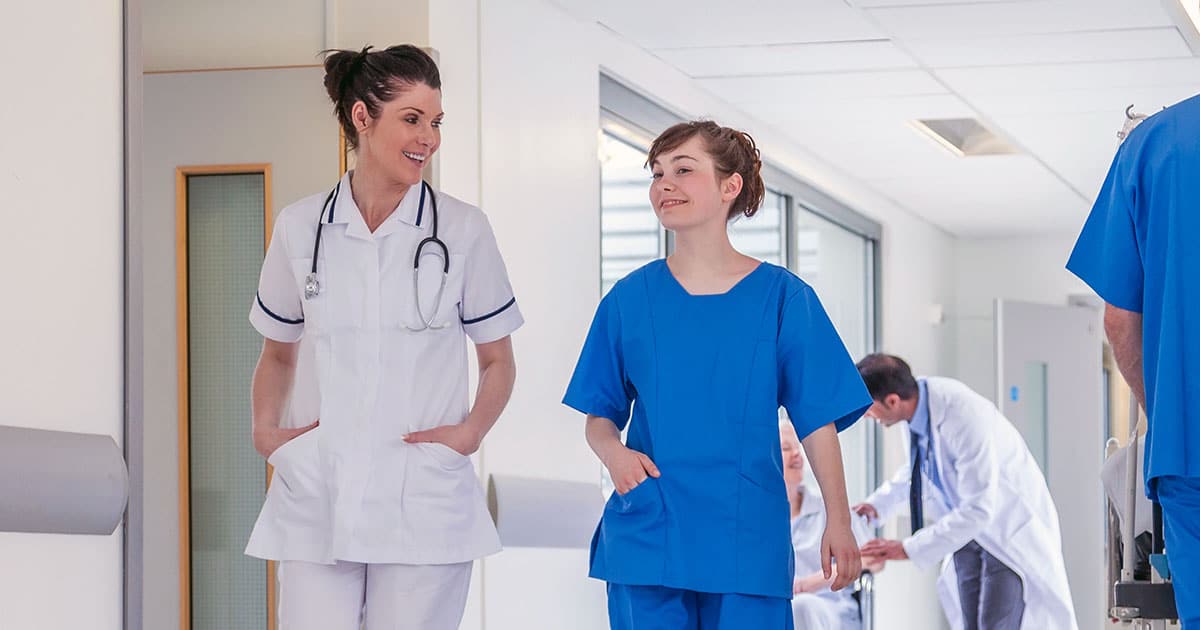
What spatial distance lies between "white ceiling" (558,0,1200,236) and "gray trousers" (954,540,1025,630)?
1534 millimetres

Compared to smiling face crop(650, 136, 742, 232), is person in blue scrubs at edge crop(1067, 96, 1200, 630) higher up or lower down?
lower down

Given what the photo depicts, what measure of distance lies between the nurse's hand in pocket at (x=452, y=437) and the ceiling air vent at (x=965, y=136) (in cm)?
375

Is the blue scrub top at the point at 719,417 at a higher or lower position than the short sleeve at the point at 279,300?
lower

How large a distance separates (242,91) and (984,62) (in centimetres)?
243

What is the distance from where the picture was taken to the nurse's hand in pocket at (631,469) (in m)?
2.36

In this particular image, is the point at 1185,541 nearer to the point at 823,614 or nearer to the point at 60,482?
the point at 60,482

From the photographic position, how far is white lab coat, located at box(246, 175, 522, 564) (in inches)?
92.9

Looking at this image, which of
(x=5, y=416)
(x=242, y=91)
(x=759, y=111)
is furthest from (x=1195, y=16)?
(x=5, y=416)

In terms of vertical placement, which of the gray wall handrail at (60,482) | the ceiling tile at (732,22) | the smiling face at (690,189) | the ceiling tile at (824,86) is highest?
the ceiling tile at (732,22)

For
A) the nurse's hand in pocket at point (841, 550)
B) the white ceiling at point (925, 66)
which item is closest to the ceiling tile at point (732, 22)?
the white ceiling at point (925, 66)

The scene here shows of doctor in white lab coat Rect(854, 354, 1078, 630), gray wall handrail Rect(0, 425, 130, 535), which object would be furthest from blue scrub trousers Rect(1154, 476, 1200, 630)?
doctor in white lab coat Rect(854, 354, 1078, 630)

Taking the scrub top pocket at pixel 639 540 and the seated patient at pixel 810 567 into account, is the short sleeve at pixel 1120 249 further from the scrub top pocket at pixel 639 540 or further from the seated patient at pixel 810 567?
the seated patient at pixel 810 567

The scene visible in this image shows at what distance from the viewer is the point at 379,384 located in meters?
2.38

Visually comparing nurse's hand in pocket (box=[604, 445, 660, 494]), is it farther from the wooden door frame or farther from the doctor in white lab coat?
the doctor in white lab coat
